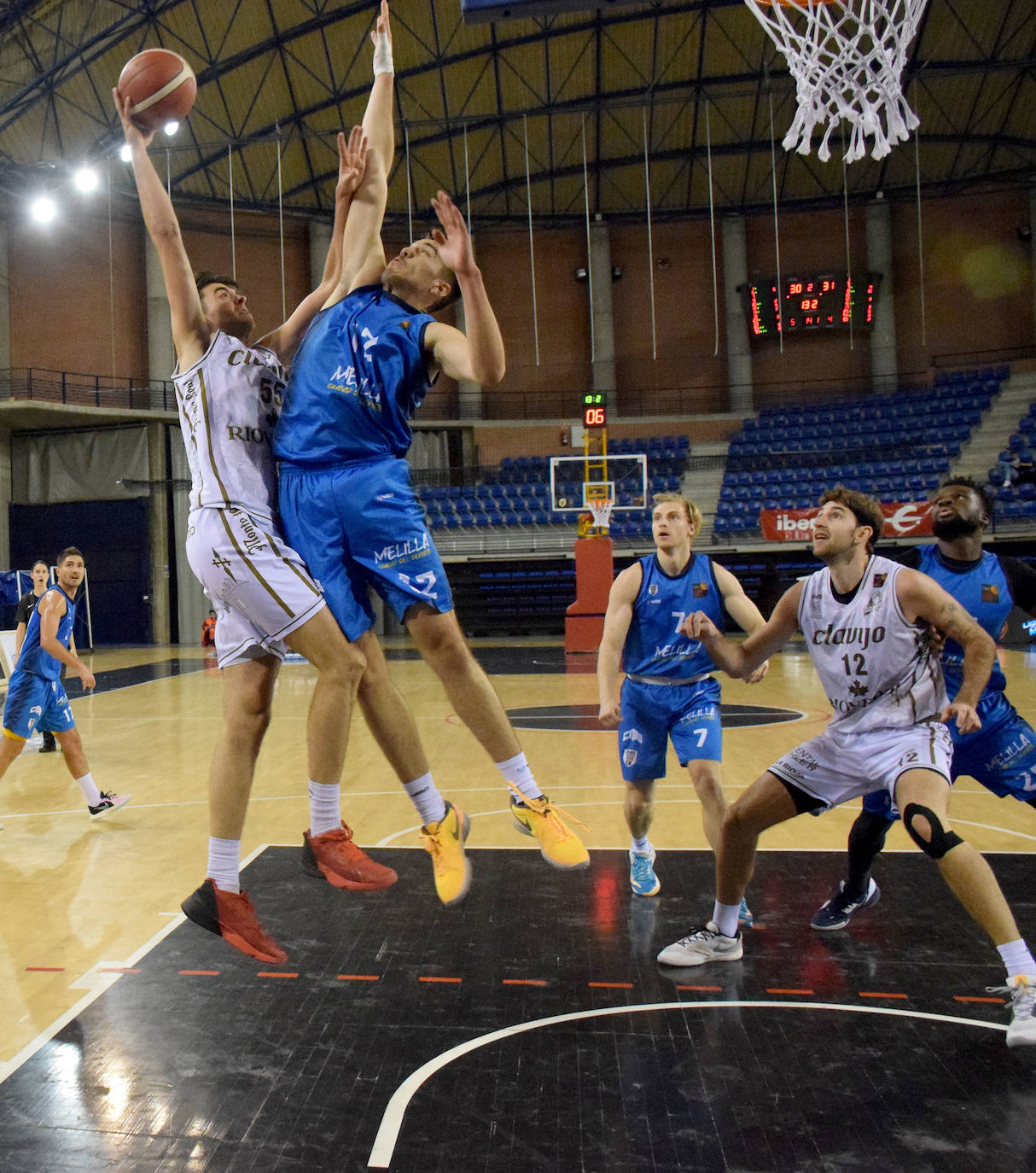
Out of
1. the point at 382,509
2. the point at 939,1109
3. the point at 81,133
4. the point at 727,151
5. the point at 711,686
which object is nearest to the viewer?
the point at 382,509

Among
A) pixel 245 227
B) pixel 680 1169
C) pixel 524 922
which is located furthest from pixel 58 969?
pixel 245 227

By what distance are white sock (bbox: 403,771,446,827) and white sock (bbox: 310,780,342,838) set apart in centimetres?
20

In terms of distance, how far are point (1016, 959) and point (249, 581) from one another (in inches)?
126

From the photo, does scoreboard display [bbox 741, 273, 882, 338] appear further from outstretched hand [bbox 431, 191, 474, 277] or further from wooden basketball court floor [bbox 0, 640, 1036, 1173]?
outstretched hand [bbox 431, 191, 474, 277]

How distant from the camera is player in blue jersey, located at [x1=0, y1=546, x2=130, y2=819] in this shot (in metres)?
7.08

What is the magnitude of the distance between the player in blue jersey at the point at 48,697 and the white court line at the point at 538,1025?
173 inches

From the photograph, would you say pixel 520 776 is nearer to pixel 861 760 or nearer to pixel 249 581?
pixel 249 581

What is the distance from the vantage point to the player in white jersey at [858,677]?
159 inches

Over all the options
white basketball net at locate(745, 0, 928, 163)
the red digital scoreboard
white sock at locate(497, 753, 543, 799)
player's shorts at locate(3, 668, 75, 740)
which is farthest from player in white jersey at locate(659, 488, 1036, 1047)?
the red digital scoreboard

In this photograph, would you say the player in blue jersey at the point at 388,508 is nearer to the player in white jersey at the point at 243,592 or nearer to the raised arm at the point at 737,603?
the player in white jersey at the point at 243,592

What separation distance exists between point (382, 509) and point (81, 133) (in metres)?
21.7

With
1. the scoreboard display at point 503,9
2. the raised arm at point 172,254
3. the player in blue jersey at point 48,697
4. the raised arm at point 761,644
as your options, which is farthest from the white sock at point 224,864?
the scoreboard display at point 503,9

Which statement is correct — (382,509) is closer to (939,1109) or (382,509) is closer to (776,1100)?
(776,1100)

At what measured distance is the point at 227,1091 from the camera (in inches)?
131
